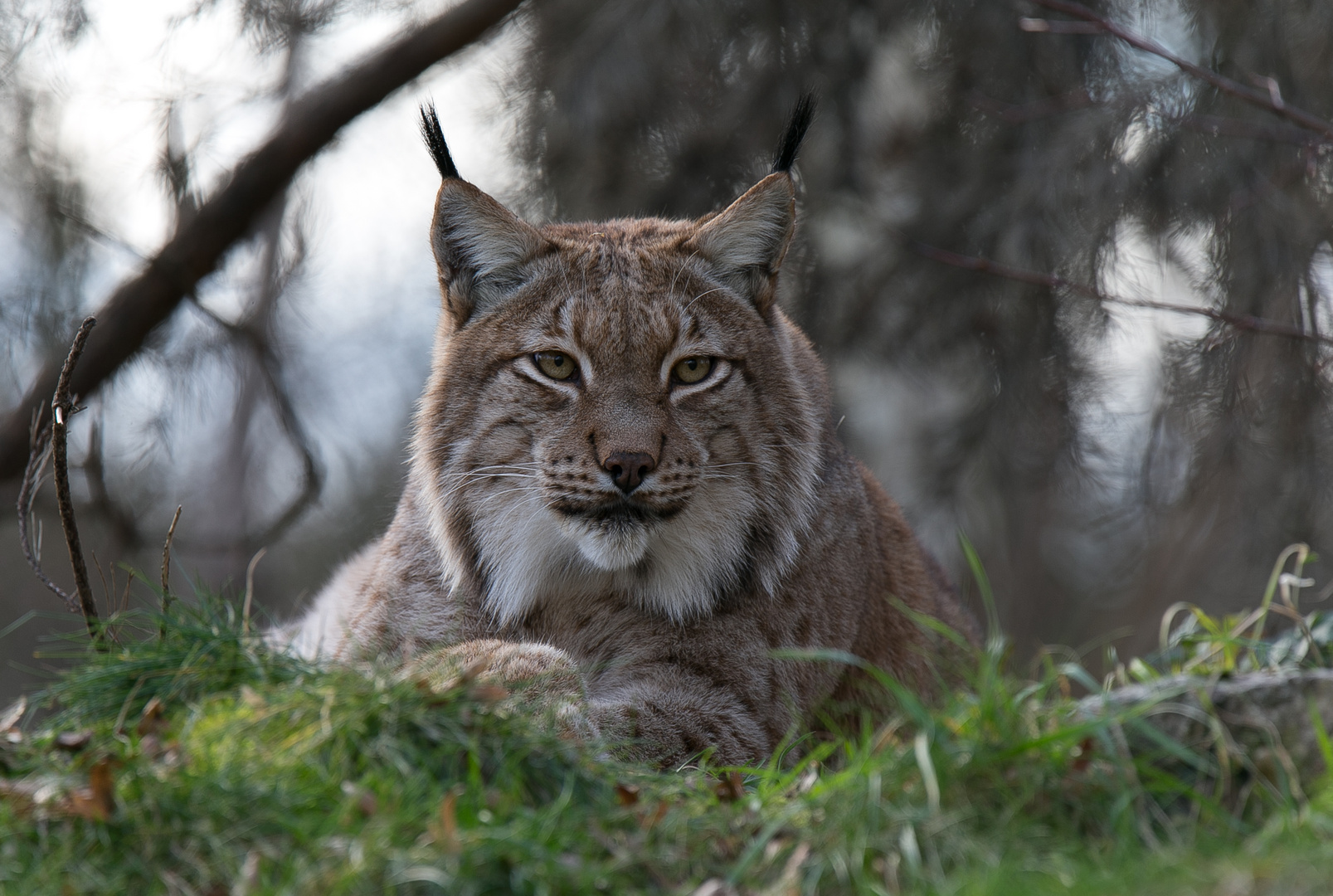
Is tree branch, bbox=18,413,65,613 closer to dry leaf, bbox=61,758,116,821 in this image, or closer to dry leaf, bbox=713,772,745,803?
dry leaf, bbox=61,758,116,821

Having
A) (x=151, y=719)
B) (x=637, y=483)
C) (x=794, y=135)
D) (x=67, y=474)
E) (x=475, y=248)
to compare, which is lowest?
(x=151, y=719)

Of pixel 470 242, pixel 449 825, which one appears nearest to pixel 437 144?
pixel 470 242

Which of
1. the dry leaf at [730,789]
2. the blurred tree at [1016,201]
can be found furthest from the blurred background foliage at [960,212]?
the dry leaf at [730,789]

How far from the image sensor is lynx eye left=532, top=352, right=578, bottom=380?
404 centimetres

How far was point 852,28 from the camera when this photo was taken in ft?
21.7

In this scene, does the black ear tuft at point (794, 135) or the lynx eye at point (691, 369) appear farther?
the black ear tuft at point (794, 135)

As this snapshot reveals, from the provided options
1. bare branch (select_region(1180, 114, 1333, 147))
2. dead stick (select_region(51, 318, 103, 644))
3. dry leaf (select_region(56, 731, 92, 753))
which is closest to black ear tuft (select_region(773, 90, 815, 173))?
bare branch (select_region(1180, 114, 1333, 147))

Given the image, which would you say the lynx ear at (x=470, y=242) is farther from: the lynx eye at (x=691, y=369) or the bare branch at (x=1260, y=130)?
the bare branch at (x=1260, y=130)

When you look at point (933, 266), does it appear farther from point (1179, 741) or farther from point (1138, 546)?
point (1179, 741)

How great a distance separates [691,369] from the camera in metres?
4.07

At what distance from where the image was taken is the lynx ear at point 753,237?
423 centimetres

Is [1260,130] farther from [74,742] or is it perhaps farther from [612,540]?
[74,742]

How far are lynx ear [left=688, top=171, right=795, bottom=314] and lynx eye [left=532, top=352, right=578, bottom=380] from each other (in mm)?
681

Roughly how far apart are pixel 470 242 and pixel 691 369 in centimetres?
98
